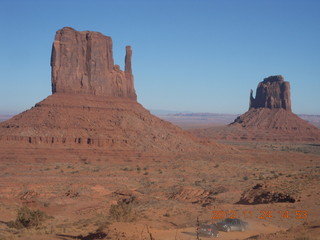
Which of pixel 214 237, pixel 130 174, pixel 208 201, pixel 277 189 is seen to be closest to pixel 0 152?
pixel 130 174

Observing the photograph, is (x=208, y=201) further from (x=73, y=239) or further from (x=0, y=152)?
(x=0, y=152)

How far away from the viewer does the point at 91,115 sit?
64938 mm

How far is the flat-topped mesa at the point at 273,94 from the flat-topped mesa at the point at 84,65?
72452 millimetres

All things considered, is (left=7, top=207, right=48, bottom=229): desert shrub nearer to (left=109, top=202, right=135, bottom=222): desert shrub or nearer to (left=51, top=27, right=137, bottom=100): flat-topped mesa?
(left=109, top=202, right=135, bottom=222): desert shrub

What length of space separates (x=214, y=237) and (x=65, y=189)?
24.6m

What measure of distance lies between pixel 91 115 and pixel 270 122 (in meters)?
76.7

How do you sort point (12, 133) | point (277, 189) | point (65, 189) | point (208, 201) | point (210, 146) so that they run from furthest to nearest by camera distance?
point (210, 146), point (12, 133), point (65, 189), point (208, 201), point (277, 189)

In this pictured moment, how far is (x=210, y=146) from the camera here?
73000 millimetres

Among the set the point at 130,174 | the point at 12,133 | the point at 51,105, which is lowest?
the point at 130,174

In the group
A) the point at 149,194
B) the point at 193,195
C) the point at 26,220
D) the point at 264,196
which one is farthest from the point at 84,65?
the point at 264,196
